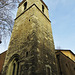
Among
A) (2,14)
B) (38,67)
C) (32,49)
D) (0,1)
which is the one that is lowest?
(38,67)

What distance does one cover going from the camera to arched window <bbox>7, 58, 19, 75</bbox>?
6.12 m

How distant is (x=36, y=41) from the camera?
6273mm

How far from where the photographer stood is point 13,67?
656 centimetres

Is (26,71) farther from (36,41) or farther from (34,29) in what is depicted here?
(34,29)

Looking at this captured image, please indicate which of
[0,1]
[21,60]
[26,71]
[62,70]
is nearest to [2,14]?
[0,1]

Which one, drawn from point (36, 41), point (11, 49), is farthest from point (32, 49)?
point (11, 49)

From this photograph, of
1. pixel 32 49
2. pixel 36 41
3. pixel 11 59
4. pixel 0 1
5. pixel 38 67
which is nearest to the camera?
pixel 0 1

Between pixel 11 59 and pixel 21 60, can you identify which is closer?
pixel 21 60

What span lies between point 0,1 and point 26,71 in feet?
14.5

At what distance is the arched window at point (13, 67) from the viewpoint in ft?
20.1

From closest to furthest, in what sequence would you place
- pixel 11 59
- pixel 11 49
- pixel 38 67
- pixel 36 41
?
1. pixel 38 67
2. pixel 36 41
3. pixel 11 59
4. pixel 11 49

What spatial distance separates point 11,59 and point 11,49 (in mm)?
1140

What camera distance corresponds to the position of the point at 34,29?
279 inches

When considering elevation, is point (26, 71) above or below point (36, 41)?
below
